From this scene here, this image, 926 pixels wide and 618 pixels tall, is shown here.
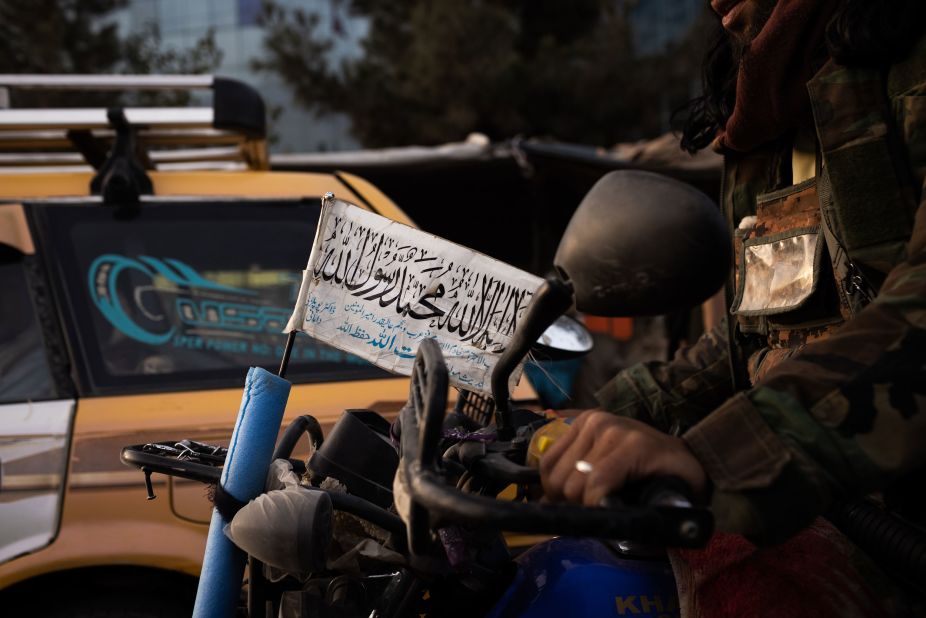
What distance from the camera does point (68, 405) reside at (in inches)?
96.7

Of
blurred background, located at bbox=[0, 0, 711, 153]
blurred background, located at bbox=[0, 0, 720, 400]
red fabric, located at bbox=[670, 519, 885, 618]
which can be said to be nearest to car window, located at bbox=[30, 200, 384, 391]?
red fabric, located at bbox=[670, 519, 885, 618]

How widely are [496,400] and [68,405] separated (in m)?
1.78

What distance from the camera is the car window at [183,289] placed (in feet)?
8.59

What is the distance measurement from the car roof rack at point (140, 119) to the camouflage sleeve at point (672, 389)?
191 centimetres

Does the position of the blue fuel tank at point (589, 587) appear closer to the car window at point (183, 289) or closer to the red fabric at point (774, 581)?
the red fabric at point (774, 581)

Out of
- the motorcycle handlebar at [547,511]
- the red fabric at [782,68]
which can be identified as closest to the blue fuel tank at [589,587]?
the motorcycle handlebar at [547,511]

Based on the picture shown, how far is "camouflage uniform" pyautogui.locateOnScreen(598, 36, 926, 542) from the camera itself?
2.85ft

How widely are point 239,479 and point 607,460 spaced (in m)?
0.57

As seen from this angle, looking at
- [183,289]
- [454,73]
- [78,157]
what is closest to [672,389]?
[183,289]

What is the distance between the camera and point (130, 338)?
2.66 metres

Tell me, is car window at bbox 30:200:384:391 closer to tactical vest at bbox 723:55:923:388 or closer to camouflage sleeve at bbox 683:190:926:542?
tactical vest at bbox 723:55:923:388

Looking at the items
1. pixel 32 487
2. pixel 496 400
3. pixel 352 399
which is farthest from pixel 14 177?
pixel 496 400

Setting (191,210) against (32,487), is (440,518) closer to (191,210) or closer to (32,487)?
(32,487)

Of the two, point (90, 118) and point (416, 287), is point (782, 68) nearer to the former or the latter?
point (416, 287)
